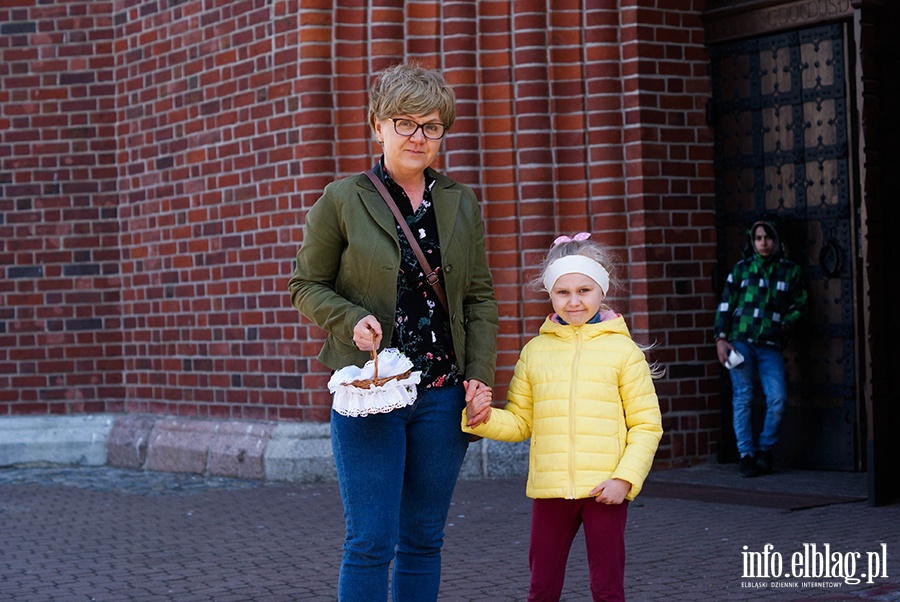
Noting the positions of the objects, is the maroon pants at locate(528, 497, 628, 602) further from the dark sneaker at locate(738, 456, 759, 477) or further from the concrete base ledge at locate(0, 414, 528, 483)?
the dark sneaker at locate(738, 456, 759, 477)

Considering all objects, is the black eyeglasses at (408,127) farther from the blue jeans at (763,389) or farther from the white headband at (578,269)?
the blue jeans at (763,389)

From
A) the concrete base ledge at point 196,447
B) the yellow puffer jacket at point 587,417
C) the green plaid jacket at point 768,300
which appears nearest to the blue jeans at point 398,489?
the yellow puffer jacket at point 587,417

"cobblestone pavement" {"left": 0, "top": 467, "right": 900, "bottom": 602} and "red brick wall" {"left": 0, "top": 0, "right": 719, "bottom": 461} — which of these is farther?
"red brick wall" {"left": 0, "top": 0, "right": 719, "bottom": 461}

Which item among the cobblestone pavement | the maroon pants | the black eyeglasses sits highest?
the black eyeglasses

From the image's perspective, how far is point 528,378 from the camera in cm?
412

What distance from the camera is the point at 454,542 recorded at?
6617 millimetres

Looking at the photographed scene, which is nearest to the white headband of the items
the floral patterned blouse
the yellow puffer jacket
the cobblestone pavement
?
the yellow puffer jacket

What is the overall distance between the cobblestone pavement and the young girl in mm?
1278

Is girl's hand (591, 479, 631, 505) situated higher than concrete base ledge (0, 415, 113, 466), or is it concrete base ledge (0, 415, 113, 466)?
girl's hand (591, 479, 631, 505)

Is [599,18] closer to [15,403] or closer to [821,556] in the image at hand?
[821,556]

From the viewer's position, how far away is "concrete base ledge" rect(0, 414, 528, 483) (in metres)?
8.70

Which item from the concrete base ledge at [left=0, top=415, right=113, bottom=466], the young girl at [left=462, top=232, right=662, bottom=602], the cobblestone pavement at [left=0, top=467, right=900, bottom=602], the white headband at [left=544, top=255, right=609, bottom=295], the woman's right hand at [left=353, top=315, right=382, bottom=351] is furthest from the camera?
the concrete base ledge at [left=0, top=415, right=113, bottom=466]

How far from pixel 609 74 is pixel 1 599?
5162mm

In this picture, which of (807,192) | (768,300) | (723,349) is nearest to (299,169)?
(723,349)
